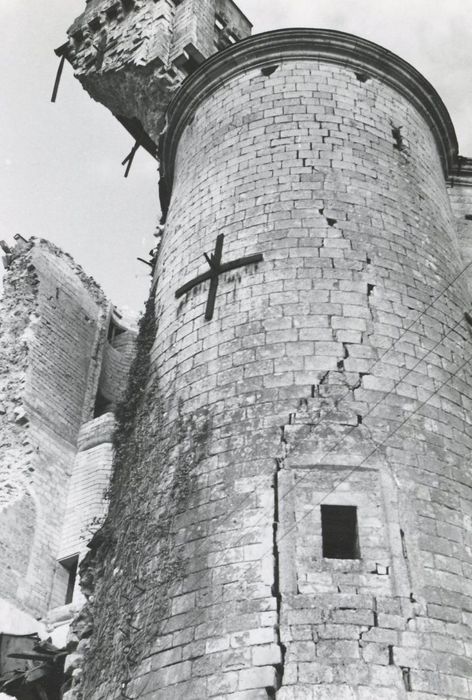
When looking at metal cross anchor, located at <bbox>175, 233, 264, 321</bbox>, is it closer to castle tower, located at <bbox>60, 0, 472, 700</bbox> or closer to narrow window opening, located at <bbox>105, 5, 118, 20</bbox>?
castle tower, located at <bbox>60, 0, 472, 700</bbox>

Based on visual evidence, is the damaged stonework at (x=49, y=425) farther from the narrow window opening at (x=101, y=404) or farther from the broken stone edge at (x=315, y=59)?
the broken stone edge at (x=315, y=59)

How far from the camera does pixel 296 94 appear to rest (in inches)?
426

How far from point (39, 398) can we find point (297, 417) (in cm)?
1107

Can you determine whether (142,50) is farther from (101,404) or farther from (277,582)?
(277,582)

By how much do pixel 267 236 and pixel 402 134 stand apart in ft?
10.2

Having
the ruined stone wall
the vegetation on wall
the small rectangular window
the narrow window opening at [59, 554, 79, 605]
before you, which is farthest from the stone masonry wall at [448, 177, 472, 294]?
the ruined stone wall

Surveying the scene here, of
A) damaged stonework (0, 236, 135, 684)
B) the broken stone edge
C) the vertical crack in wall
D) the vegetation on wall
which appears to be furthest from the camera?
damaged stonework (0, 236, 135, 684)

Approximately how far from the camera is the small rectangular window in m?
7.12

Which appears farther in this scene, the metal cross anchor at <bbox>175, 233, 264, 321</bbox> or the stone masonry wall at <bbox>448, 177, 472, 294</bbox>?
the stone masonry wall at <bbox>448, 177, 472, 294</bbox>

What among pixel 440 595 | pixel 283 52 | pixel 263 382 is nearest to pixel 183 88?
pixel 283 52

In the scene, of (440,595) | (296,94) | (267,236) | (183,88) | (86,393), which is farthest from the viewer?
(86,393)

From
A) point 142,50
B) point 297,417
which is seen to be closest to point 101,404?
point 142,50

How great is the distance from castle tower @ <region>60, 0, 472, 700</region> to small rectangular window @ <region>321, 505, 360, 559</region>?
0.02m

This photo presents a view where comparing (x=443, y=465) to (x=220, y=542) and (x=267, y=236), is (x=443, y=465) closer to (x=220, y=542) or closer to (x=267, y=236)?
(x=220, y=542)
